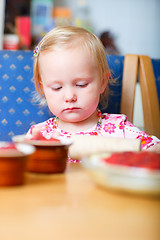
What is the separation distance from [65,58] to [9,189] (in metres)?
0.77

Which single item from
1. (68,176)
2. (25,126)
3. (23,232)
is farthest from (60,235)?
(25,126)

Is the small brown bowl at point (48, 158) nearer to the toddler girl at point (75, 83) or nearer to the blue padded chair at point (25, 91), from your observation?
the toddler girl at point (75, 83)

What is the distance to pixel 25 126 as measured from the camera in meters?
1.57

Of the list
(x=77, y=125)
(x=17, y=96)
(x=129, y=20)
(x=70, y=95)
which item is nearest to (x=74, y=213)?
(x=70, y=95)

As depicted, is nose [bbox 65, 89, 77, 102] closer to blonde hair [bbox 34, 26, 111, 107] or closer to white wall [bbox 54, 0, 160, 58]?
blonde hair [bbox 34, 26, 111, 107]

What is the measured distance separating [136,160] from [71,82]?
2.29ft

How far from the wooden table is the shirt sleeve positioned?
663mm

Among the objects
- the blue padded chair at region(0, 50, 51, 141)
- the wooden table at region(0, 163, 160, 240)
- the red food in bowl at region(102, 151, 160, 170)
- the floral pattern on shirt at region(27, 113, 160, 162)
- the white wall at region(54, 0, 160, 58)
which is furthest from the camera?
the white wall at region(54, 0, 160, 58)

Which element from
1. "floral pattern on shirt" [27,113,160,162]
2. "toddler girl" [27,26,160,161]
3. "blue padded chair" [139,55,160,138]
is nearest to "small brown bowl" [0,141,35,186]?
"toddler girl" [27,26,160,161]

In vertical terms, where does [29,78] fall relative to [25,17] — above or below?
below

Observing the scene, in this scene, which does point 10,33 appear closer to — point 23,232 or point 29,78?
point 29,78

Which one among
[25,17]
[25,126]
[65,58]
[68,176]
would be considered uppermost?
[25,17]

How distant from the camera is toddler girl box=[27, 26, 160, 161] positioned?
1.28m

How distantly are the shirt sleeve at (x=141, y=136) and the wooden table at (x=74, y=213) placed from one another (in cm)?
66
